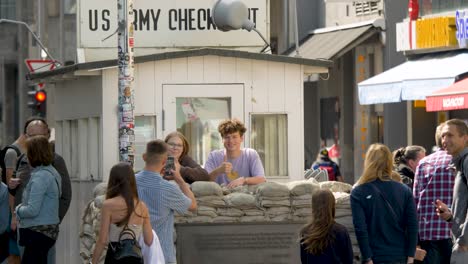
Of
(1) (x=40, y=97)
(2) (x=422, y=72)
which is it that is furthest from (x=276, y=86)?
(1) (x=40, y=97)

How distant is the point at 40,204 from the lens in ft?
45.1

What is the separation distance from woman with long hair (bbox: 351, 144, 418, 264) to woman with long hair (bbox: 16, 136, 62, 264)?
346 cm

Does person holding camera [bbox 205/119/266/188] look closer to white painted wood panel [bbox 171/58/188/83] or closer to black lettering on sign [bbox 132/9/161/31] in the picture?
white painted wood panel [bbox 171/58/188/83]

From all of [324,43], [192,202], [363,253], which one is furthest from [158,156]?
[324,43]

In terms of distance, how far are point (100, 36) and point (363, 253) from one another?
715cm

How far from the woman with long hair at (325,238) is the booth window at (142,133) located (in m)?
4.66

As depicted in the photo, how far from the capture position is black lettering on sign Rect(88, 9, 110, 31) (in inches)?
701

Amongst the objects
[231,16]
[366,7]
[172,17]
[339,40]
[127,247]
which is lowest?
[127,247]

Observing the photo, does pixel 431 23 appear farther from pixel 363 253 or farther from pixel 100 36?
pixel 363 253

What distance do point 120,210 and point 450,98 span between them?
12.5 meters

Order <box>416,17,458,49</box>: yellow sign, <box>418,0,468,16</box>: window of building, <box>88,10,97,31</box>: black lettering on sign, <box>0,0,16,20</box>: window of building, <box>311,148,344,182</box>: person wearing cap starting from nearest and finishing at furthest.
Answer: <box>88,10,97,31</box>: black lettering on sign
<box>416,17,458,49</box>: yellow sign
<box>418,0,468,16</box>: window of building
<box>311,148,344,182</box>: person wearing cap
<box>0,0,16,20</box>: window of building

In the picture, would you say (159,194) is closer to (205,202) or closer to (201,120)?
(205,202)

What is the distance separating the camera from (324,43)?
3309 cm

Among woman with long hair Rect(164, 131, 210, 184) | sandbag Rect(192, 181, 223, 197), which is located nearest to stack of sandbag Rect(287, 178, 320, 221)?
sandbag Rect(192, 181, 223, 197)
